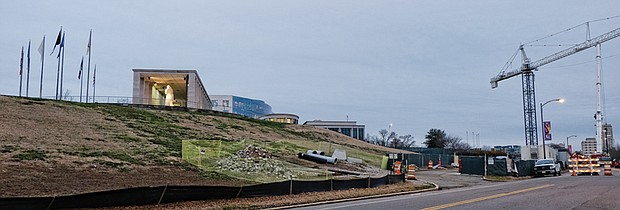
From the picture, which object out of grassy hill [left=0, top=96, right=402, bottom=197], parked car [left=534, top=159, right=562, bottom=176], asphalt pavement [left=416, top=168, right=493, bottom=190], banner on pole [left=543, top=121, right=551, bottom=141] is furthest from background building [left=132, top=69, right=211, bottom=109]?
parked car [left=534, top=159, right=562, bottom=176]

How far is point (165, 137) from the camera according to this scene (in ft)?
124

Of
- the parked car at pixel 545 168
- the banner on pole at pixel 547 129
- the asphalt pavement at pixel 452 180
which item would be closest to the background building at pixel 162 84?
the asphalt pavement at pixel 452 180

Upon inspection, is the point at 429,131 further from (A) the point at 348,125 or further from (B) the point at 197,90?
(B) the point at 197,90

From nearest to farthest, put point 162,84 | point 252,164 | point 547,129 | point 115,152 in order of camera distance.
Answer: point 115,152, point 252,164, point 547,129, point 162,84

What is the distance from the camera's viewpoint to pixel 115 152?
28641mm

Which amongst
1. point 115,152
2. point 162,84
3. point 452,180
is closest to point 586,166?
point 452,180

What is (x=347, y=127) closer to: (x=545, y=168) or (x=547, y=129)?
(x=547, y=129)

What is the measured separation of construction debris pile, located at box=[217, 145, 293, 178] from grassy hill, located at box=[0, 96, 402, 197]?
14 centimetres

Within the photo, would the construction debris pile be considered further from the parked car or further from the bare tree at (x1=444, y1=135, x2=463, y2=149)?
the bare tree at (x1=444, y1=135, x2=463, y2=149)

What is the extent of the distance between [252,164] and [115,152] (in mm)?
7299

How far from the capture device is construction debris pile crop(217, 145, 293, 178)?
28.0 meters

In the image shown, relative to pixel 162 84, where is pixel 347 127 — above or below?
below

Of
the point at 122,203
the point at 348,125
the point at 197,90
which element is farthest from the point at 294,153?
the point at 348,125

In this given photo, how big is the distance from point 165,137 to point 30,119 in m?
8.59
